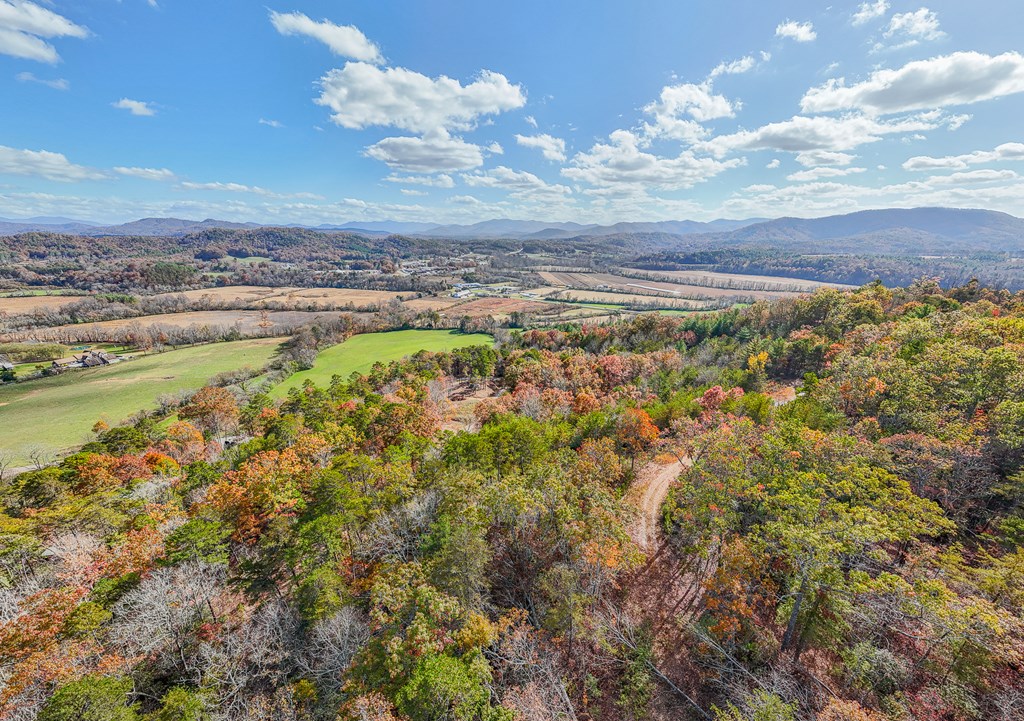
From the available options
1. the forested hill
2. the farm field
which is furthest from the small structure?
the forested hill

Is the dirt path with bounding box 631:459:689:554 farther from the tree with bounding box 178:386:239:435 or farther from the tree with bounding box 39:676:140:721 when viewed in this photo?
the tree with bounding box 178:386:239:435

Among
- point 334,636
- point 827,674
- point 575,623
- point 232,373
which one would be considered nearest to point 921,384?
point 827,674

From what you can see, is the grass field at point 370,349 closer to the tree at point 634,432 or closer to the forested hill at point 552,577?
the forested hill at point 552,577

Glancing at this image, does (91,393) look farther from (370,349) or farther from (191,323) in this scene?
(191,323)

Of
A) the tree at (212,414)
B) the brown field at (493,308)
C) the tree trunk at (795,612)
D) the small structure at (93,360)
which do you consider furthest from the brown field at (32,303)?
the tree trunk at (795,612)

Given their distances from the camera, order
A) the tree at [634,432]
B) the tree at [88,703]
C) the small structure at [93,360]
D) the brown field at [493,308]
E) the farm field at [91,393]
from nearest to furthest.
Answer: the tree at [88,703] < the tree at [634,432] < the farm field at [91,393] < the small structure at [93,360] < the brown field at [493,308]

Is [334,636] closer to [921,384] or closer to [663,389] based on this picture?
[921,384]
